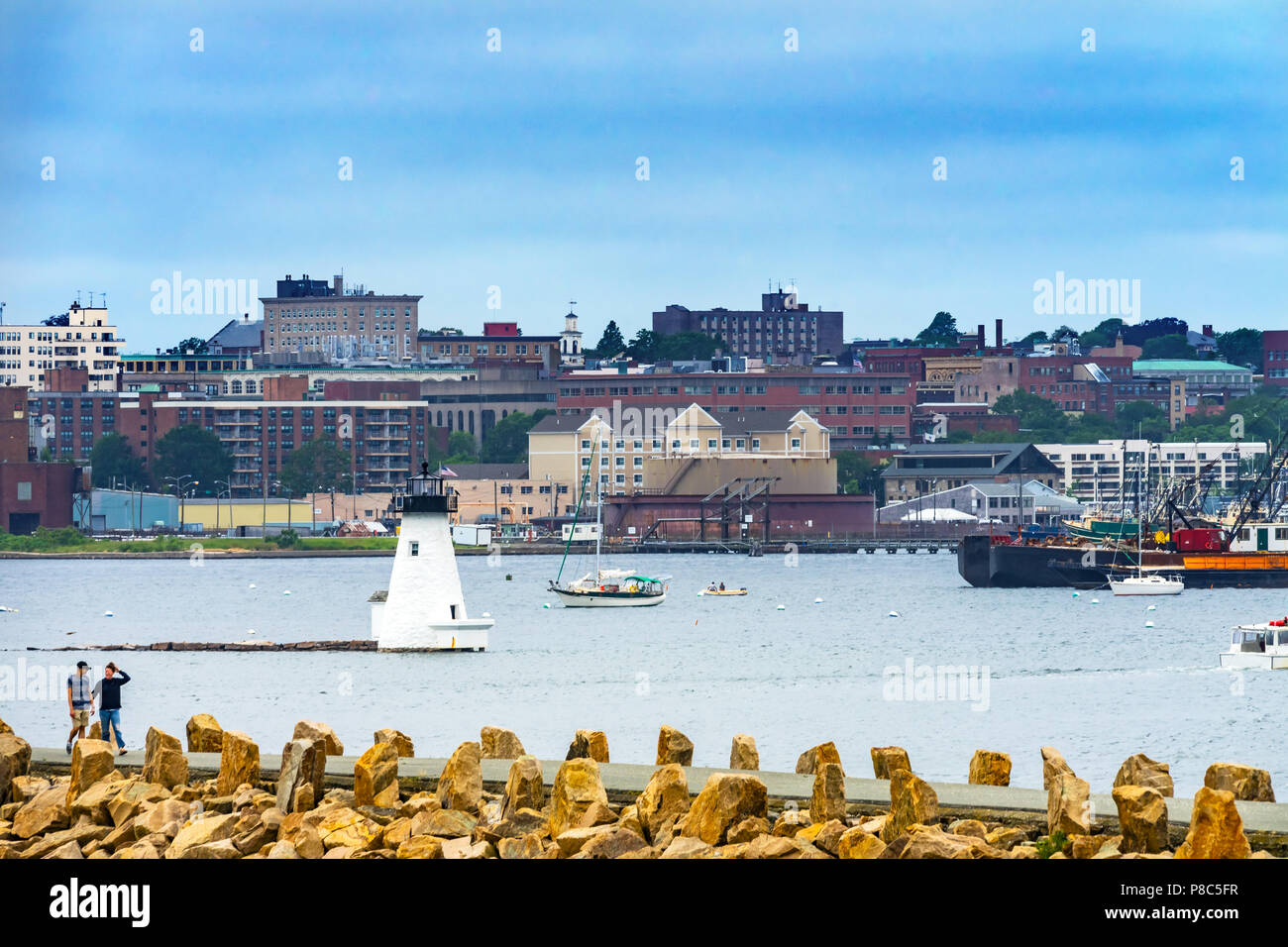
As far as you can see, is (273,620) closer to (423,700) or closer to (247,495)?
(423,700)

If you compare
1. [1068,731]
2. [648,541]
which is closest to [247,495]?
[648,541]

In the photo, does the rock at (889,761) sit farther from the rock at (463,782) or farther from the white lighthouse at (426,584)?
the white lighthouse at (426,584)

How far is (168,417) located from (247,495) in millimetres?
10172

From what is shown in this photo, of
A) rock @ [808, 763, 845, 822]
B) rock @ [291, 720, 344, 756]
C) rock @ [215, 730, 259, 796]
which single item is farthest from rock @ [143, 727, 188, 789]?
rock @ [808, 763, 845, 822]

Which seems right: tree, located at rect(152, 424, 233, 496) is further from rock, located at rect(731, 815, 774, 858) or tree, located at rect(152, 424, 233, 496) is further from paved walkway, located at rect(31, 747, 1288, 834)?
rock, located at rect(731, 815, 774, 858)

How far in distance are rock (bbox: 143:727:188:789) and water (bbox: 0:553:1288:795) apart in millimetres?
11063

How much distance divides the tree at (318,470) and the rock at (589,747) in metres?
139

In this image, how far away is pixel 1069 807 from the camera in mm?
13352

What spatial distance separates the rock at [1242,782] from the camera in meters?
14.4

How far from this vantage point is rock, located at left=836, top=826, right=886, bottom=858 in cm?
1359

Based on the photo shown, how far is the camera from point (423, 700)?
119 feet

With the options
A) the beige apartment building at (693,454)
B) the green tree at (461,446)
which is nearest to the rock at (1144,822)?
the beige apartment building at (693,454)

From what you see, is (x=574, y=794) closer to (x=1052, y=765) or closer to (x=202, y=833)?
(x=202, y=833)

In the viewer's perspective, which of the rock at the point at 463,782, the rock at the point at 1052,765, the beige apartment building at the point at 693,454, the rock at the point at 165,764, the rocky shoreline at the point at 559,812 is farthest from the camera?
the beige apartment building at the point at 693,454
